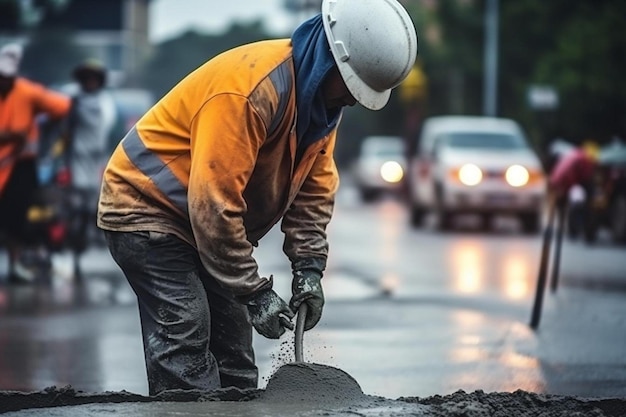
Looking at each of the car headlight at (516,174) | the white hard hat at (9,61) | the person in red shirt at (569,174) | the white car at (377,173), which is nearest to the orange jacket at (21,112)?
the white hard hat at (9,61)

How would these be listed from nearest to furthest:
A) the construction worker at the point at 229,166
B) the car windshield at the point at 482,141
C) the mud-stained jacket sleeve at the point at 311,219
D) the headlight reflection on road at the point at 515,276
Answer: the construction worker at the point at 229,166, the mud-stained jacket sleeve at the point at 311,219, the headlight reflection on road at the point at 515,276, the car windshield at the point at 482,141

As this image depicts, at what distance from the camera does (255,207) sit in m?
5.63

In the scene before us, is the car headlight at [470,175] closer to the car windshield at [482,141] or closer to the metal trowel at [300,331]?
the car windshield at [482,141]

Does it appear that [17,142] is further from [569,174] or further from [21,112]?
[569,174]

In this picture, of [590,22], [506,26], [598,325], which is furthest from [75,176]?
[506,26]

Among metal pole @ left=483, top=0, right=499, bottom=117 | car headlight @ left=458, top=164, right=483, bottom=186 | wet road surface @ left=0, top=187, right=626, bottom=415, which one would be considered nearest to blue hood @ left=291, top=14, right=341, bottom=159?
wet road surface @ left=0, top=187, right=626, bottom=415

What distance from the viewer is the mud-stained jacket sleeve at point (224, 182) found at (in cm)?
507

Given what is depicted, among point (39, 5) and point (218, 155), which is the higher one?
point (39, 5)

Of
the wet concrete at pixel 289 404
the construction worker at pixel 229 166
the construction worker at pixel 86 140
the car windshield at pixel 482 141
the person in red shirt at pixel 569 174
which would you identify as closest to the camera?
the wet concrete at pixel 289 404

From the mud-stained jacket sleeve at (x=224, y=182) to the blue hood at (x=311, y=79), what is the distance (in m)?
0.24

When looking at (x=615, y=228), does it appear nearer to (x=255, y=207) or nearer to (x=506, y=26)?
(x=255, y=207)

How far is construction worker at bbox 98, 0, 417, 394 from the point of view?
5.14 metres

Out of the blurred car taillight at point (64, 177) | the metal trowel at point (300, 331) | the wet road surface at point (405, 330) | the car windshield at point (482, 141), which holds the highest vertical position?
the car windshield at point (482, 141)

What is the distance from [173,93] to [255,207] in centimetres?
53
